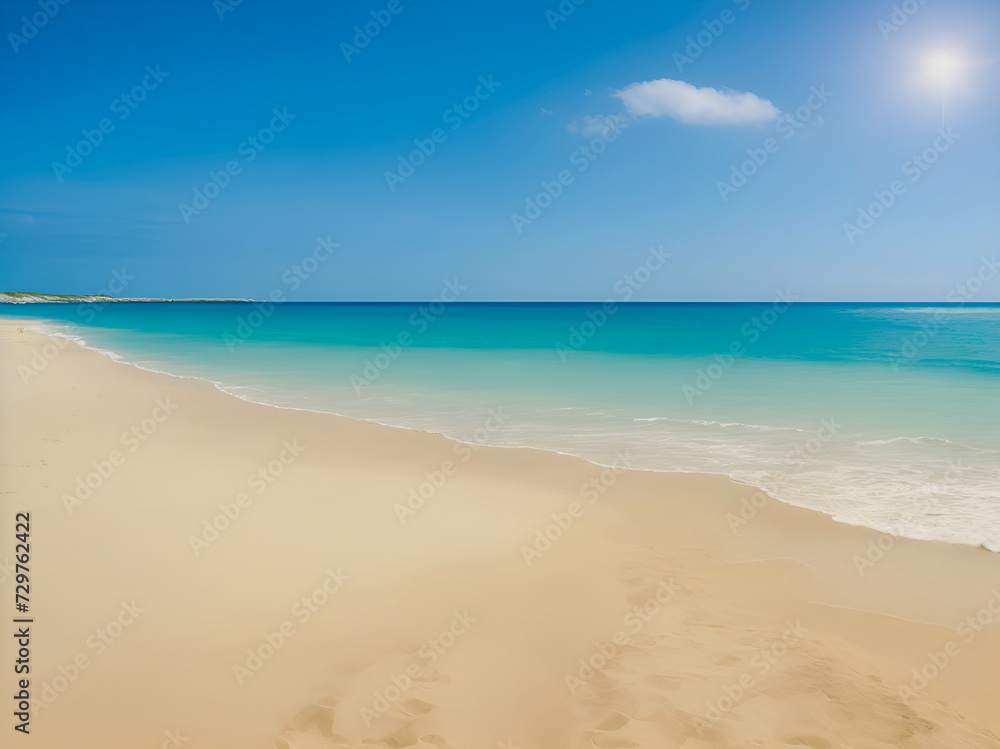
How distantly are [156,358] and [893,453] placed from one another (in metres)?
27.3

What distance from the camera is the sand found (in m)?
3.26

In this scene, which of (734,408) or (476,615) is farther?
(734,408)

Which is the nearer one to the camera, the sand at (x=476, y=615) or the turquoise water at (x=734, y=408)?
the sand at (x=476, y=615)

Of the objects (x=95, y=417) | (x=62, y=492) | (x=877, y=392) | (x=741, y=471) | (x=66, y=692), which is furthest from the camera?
(x=877, y=392)

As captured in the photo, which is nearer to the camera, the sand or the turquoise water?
the sand

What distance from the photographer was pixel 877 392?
1550cm

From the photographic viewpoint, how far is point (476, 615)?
435 cm

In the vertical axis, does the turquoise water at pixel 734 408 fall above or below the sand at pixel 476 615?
above

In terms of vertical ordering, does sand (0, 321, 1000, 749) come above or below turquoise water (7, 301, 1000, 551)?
below

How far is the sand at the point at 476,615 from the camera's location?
10.7 ft

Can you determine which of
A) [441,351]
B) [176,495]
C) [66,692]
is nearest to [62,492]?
[176,495]

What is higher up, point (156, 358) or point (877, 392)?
point (156, 358)

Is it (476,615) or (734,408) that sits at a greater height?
(734,408)

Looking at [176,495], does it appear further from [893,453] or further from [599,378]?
[599,378]
